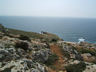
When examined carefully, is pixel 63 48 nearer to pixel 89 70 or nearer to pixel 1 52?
pixel 89 70

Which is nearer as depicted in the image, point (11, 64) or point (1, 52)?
point (11, 64)

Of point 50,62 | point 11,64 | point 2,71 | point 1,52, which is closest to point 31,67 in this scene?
point 11,64

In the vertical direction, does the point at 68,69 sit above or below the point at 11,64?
below

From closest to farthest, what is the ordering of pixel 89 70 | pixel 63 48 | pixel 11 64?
pixel 11 64
pixel 89 70
pixel 63 48

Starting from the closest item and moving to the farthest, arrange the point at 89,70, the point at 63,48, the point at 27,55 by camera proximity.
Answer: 1. the point at 89,70
2. the point at 27,55
3. the point at 63,48

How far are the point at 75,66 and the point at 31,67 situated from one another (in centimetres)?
736

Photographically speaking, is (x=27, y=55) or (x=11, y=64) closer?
(x=11, y=64)

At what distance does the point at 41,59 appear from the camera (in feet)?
69.5

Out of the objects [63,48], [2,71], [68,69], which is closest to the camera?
[2,71]

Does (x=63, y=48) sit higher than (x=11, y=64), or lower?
lower

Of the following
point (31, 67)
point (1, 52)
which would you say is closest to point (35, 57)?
point (1, 52)

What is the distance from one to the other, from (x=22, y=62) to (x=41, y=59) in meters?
8.44

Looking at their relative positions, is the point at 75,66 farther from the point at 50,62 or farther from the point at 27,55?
the point at 27,55

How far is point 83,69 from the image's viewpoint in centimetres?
1582
